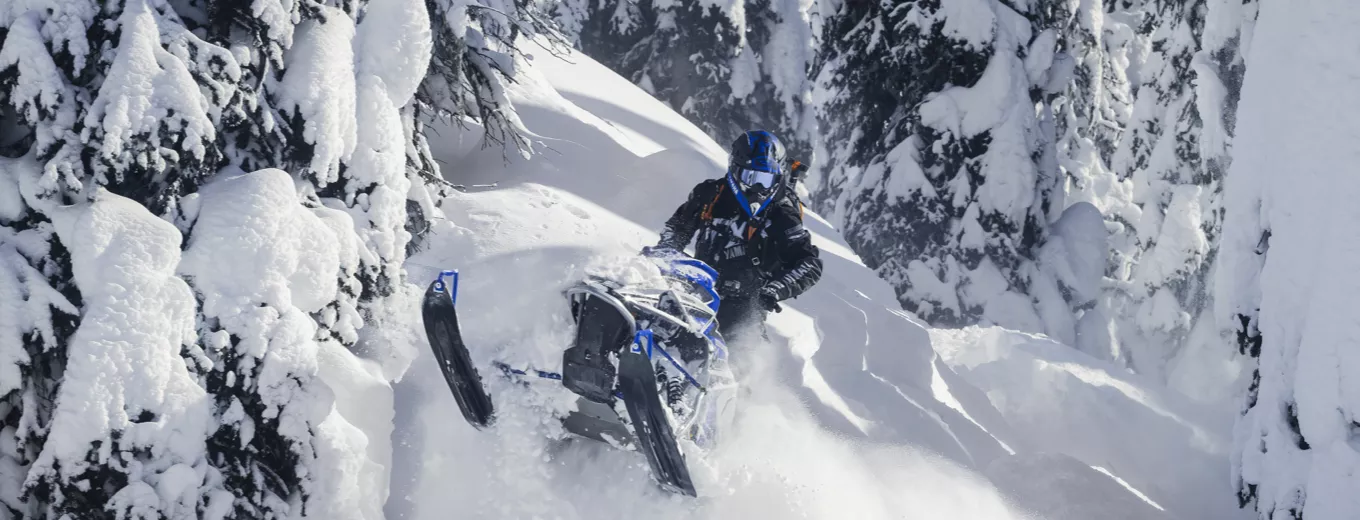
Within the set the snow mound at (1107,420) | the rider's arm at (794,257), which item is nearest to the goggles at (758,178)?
the rider's arm at (794,257)

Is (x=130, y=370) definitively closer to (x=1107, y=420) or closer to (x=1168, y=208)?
(x=1107, y=420)

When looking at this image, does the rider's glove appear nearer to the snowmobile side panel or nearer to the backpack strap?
the backpack strap

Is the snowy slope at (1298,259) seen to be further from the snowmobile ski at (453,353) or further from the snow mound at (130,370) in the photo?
the snow mound at (130,370)

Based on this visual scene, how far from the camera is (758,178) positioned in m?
5.88

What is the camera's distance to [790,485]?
5711 mm

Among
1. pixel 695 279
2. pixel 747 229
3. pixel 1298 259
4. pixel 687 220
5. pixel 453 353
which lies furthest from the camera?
pixel 687 220

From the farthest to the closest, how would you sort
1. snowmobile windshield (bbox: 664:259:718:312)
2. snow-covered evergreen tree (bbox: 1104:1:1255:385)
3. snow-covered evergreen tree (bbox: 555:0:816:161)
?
snow-covered evergreen tree (bbox: 555:0:816:161) < snow-covered evergreen tree (bbox: 1104:1:1255:385) < snowmobile windshield (bbox: 664:259:718:312)

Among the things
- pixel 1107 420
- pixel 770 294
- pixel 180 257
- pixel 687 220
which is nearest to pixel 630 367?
pixel 770 294

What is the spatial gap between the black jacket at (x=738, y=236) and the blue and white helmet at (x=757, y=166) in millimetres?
122

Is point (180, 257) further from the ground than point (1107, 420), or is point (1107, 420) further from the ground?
point (1107, 420)

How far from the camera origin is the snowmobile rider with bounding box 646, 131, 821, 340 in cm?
590

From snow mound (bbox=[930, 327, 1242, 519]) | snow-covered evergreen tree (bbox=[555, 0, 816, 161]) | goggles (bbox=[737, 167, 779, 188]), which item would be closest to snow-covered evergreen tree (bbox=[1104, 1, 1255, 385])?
snow mound (bbox=[930, 327, 1242, 519])

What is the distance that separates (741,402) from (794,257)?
1.03 meters

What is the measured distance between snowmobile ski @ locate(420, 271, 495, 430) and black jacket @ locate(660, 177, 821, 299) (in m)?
1.80
